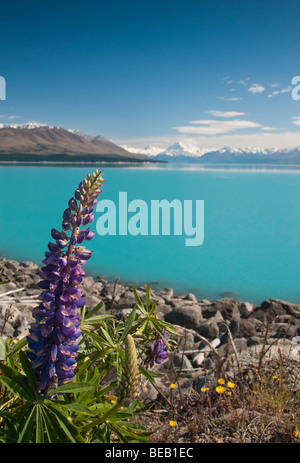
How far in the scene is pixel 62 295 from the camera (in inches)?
93.1

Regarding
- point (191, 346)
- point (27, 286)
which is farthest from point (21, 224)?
point (191, 346)

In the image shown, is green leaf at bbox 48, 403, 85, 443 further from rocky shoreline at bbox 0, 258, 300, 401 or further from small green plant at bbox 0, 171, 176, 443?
rocky shoreline at bbox 0, 258, 300, 401

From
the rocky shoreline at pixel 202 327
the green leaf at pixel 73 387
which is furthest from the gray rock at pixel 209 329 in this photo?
the green leaf at pixel 73 387

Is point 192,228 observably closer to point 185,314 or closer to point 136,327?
point 185,314

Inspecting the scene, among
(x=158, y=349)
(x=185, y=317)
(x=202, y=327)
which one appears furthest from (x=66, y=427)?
(x=185, y=317)

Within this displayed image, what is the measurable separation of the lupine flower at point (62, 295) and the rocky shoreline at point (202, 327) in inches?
57.2

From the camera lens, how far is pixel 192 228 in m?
41.4

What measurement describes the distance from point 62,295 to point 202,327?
7.87 metres

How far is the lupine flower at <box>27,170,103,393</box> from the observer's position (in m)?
2.36

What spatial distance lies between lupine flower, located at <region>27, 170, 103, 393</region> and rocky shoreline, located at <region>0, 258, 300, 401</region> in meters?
1.45

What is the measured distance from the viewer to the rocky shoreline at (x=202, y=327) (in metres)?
5.54

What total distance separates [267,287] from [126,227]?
61.0 ft

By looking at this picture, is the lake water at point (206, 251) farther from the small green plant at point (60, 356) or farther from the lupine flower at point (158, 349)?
the small green plant at point (60, 356)

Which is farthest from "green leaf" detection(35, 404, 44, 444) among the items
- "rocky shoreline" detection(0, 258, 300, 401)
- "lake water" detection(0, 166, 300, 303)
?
"lake water" detection(0, 166, 300, 303)
